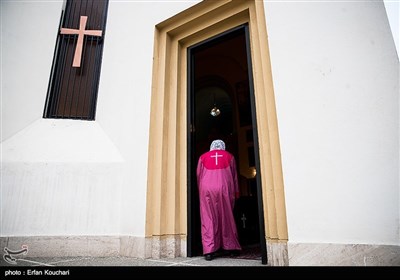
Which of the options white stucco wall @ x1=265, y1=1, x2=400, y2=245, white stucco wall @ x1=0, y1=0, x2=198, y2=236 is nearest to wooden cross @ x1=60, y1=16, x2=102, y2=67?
white stucco wall @ x1=0, y1=0, x2=198, y2=236

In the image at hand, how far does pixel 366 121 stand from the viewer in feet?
6.42

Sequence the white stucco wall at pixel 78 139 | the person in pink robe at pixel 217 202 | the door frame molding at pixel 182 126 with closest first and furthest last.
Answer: the door frame molding at pixel 182 126, the person in pink robe at pixel 217 202, the white stucco wall at pixel 78 139

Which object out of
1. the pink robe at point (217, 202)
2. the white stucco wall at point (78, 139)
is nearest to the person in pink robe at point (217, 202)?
the pink robe at point (217, 202)

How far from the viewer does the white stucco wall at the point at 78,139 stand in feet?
10.3

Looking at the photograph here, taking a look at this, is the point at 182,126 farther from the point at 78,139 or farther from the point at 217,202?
the point at 78,139

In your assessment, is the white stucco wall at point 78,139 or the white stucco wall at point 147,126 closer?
the white stucco wall at point 147,126

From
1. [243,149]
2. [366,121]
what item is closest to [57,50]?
[366,121]

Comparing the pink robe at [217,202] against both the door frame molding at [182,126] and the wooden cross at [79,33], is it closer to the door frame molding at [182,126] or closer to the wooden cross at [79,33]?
the door frame molding at [182,126]

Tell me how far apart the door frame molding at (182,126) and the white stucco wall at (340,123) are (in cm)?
18

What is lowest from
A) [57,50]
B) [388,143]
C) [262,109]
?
[388,143]

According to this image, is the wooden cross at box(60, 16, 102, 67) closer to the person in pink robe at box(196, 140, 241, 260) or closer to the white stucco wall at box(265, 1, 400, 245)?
the person in pink robe at box(196, 140, 241, 260)
